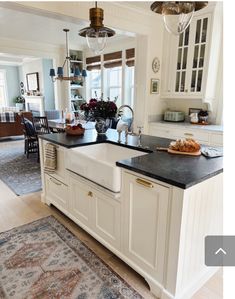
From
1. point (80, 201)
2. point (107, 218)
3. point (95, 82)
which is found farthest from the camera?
point (95, 82)

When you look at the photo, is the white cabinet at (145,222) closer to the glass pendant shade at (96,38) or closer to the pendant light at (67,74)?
the glass pendant shade at (96,38)

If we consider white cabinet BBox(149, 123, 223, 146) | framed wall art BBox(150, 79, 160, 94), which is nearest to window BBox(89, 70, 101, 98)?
framed wall art BBox(150, 79, 160, 94)

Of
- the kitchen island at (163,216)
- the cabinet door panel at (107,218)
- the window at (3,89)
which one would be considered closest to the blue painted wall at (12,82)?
the window at (3,89)

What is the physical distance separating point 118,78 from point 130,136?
12.7 ft

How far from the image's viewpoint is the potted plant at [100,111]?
2588mm

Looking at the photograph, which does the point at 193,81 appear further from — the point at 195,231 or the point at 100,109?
the point at 195,231

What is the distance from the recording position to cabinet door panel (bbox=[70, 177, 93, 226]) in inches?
83.8

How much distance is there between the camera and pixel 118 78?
6.12 m

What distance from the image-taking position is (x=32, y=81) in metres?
8.70

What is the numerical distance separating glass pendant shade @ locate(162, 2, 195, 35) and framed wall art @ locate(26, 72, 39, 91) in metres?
7.64

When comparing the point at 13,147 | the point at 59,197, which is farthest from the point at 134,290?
the point at 13,147

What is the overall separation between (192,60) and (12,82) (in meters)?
9.19

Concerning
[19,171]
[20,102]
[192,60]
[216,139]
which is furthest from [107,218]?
[20,102]

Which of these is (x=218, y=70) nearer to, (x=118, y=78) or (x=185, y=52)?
(x=185, y=52)
